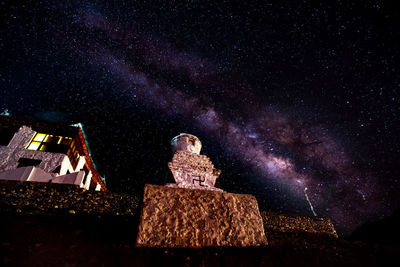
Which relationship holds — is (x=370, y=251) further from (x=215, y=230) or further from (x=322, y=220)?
(x=322, y=220)

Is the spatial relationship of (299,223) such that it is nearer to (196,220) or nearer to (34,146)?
(196,220)

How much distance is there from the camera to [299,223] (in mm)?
8828

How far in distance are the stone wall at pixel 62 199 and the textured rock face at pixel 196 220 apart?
136 inches

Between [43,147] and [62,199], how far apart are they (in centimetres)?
1297

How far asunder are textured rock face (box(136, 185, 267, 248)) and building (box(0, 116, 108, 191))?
1399 cm

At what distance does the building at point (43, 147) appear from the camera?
13.0 m

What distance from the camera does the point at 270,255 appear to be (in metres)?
1.62

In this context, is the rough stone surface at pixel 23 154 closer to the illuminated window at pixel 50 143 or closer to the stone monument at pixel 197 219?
the illuminated window at pixel 50 143

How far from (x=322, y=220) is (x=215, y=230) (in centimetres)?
1095

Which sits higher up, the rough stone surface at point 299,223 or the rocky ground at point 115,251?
the rough stone surface at point 299,223

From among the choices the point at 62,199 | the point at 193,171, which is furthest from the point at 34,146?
the point at 193,171

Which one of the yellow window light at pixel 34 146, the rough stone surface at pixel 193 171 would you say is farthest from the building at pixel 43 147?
the rough stone surface at pixel 193 171

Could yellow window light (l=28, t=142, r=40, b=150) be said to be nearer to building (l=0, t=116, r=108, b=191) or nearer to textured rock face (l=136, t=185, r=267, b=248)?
building (l=0, t=116, r=108, b=191)

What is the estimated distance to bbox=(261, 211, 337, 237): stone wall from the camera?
7.62m
